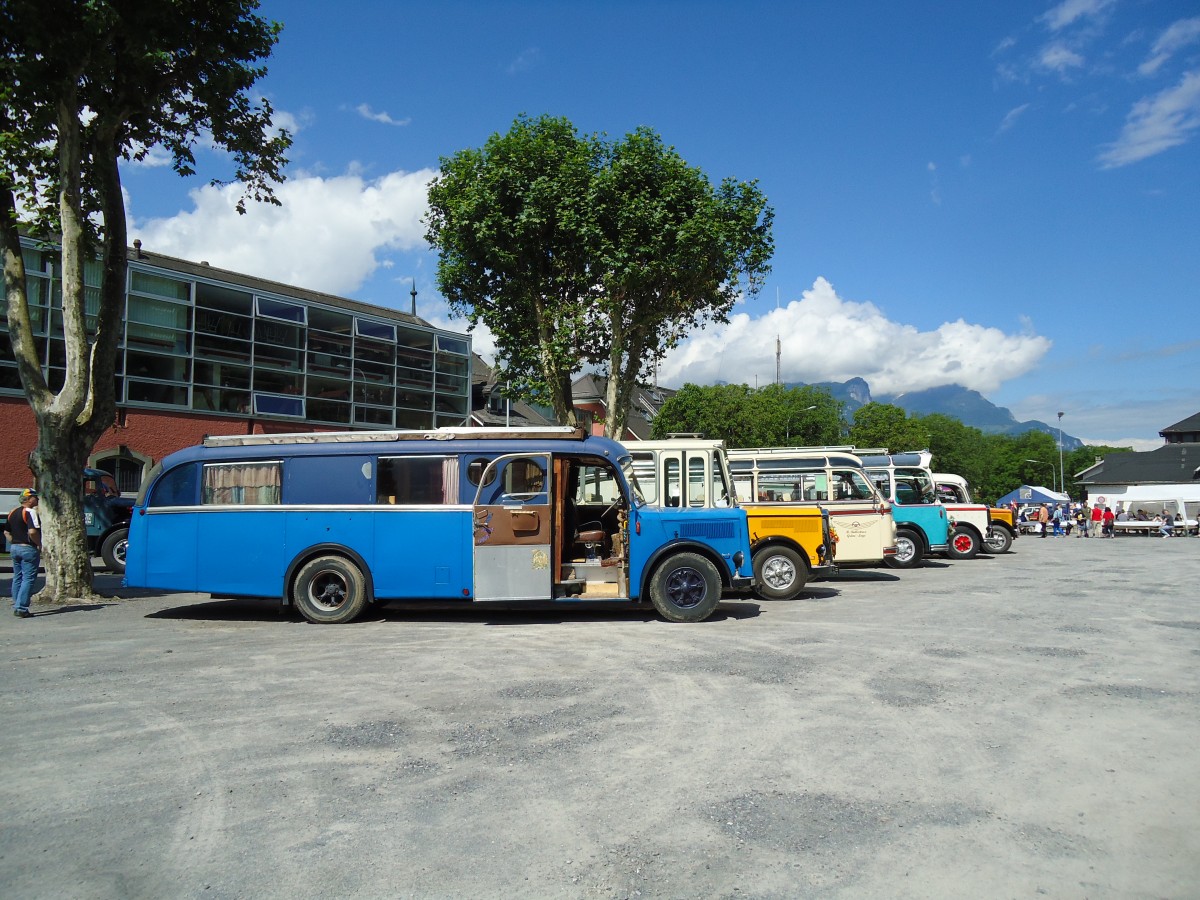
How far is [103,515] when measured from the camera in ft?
66.8

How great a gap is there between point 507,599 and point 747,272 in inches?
580

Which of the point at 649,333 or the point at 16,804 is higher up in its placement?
the point at 649,333

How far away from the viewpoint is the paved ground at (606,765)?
12.7ft

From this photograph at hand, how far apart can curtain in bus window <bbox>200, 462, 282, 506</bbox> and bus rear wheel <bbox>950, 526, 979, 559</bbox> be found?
18551 millimetres

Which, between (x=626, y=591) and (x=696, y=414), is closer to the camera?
(x=626, y=591)

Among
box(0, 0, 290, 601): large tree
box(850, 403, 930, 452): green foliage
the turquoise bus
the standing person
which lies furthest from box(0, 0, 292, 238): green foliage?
box(850, 403, 930, 452): green foliage

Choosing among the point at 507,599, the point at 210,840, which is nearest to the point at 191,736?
the point at 210,840

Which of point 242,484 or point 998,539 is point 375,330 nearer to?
point 242,484

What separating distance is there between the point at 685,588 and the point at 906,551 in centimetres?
1083

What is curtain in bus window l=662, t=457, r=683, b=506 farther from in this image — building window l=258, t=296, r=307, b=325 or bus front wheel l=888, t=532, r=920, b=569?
building window l=258, t=296, r=307, b=325

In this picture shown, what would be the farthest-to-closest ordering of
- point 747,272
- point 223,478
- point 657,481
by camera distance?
point 747,272, point 657,481, point 223,478

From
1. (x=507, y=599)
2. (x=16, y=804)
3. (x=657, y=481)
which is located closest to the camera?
(x=16, y=804)

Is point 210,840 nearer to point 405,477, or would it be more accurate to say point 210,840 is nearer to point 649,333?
point 405,477

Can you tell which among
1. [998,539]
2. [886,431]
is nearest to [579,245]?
[998,539]
